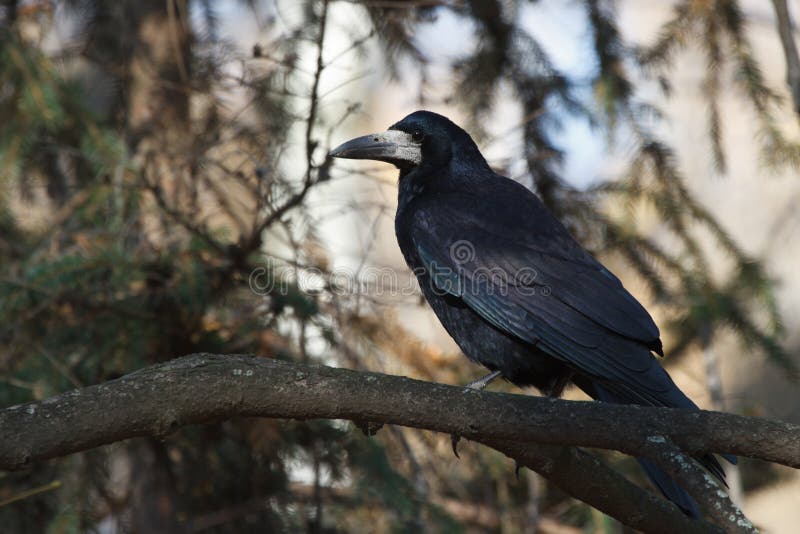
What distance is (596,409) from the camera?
2346 millimetres

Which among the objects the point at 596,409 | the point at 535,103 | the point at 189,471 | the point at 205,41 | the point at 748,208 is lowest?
the point at 596,409

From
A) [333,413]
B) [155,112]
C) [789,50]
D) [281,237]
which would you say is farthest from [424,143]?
[333,413]

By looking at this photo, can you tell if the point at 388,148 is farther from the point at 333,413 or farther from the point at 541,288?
the point at 333,413

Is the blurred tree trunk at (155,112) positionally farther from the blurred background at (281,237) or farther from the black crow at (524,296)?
the black crow at (524,296)

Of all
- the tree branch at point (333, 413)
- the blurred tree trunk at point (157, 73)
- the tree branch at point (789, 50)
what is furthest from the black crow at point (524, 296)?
the blurred tree trunk at point (157, 73)

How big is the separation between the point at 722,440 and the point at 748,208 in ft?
23.0

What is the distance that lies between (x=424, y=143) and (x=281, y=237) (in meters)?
0.71

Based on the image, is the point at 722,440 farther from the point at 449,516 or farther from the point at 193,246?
the point at 193,246

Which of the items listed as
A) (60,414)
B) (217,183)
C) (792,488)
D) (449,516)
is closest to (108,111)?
(217,183)

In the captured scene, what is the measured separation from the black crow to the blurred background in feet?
0.88

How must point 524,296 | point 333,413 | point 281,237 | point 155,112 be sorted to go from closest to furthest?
1. point 333,413
2. point 524,296
3. point 281,237
4. point 155,112

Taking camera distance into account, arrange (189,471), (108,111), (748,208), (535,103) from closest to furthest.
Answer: (189,471)
(535,103)
(108,111)
(748,208)

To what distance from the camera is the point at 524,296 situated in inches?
130

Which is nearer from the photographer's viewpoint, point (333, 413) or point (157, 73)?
point (333, 413)
